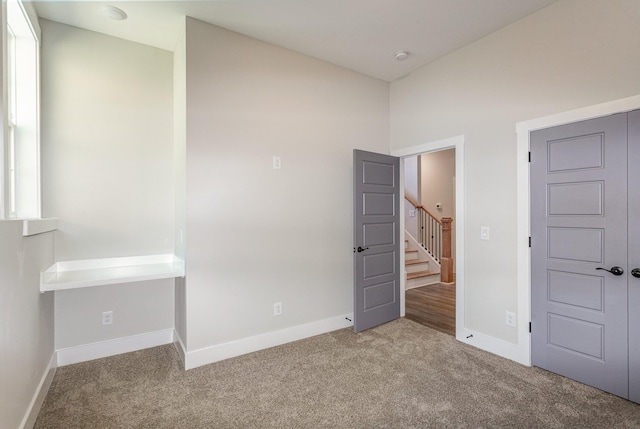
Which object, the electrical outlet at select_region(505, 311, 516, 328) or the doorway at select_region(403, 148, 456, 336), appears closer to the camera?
the electrical outlet at select_region(505, 311, 516, 328)

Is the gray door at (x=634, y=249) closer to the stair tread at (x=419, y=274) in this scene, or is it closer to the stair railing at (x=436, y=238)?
the stair tread at (x=419, y=274)

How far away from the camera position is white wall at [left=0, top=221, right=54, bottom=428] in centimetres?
158

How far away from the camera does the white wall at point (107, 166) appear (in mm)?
2732

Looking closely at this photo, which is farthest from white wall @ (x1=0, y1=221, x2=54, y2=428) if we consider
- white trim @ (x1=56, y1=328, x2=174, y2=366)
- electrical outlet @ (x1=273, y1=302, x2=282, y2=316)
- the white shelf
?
electrical outlet @ (x1=273, y1=302, x2=282, y2=316)

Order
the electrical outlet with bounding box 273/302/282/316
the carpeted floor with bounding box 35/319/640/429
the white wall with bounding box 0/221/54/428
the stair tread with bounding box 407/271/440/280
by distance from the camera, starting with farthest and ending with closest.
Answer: the stair tread with bounding box 407/271/440/280 < the electrical outlet with bounding box 273/302/282/316 < the carpeted floor with bounding box 35/319/640/429 < the white wall with bounding box 0/221/54/428

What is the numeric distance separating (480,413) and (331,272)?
6.19ft

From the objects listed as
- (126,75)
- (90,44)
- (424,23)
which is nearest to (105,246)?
(126,75)

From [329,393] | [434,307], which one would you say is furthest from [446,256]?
[329,393]

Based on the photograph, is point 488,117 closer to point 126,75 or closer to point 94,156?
point 126,75

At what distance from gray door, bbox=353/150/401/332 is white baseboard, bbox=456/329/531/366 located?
88cm

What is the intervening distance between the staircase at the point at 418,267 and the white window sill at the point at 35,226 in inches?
192

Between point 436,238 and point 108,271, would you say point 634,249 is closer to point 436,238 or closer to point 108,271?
point 108,271

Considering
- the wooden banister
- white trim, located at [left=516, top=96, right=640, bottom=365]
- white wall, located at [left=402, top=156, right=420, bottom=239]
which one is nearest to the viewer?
white trim, located at [left=516, top=96, right=640, bottom=365]

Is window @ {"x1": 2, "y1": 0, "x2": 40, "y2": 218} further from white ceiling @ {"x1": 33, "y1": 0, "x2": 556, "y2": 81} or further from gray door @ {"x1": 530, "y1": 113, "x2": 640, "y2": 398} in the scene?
gray door @ {"x1": 530, "y1": 113, "x2": 640, "y2": 398}
